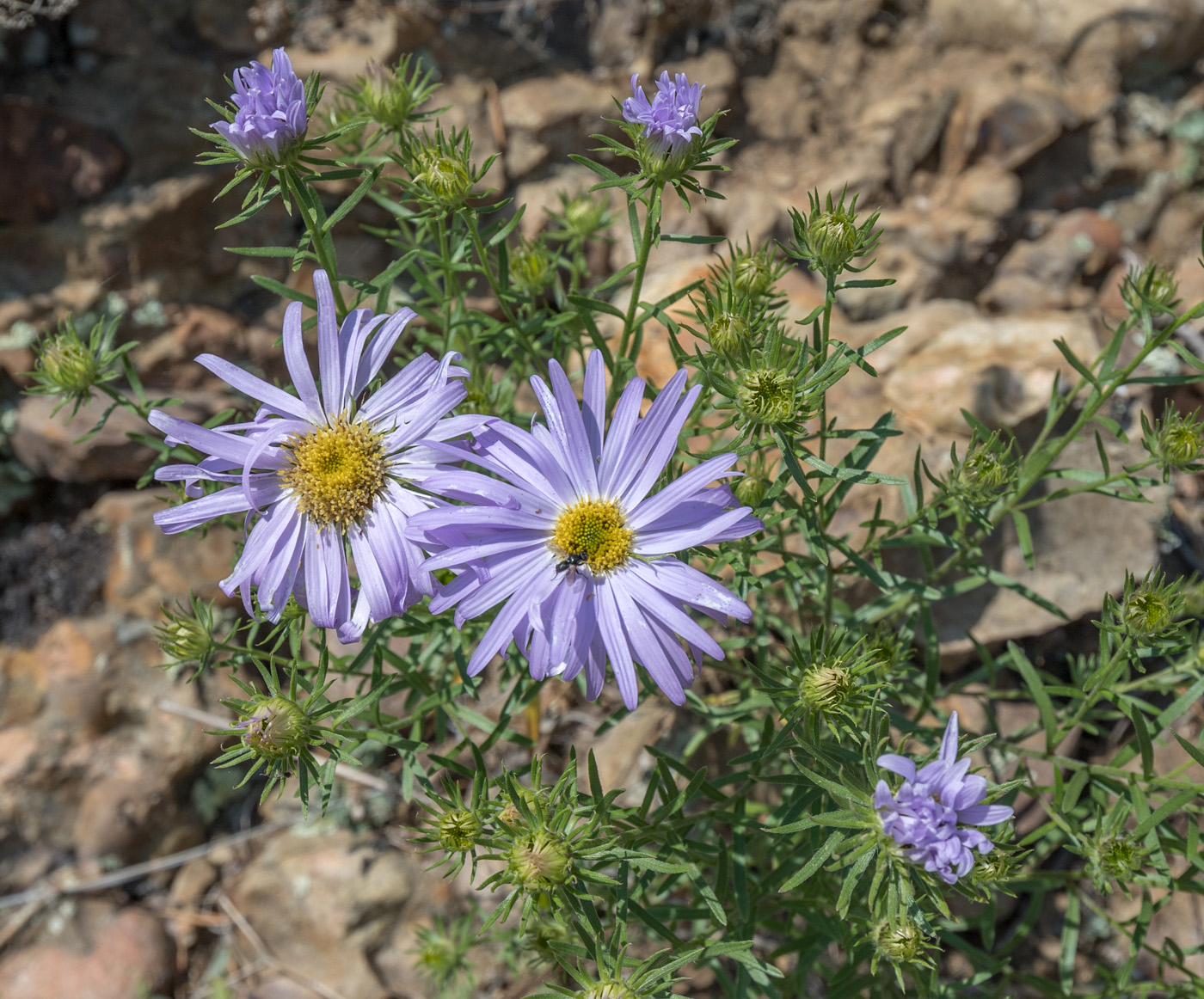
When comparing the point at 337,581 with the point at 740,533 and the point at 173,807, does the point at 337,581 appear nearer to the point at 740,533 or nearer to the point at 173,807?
the point at 740,533

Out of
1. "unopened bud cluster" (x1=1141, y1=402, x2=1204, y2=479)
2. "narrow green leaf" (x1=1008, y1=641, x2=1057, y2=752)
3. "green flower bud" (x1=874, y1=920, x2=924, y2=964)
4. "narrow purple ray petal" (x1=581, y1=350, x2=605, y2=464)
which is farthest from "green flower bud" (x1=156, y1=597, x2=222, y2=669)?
"unopened bud cluster" (x1=1141, y1=402, x2=1204, y2=479)

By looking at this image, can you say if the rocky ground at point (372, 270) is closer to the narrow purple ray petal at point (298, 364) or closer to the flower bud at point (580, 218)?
the flower bud at point (580, 218)

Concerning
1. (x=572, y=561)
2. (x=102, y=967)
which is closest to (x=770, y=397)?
(x=572, y=561)

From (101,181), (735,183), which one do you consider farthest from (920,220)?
(101,181)

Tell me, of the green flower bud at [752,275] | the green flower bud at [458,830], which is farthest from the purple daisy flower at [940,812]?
the green flower bud at [752,275]

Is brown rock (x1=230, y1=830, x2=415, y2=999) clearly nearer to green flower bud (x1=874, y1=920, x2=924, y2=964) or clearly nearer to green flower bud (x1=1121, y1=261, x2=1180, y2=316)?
green flower bud (x1=874, y1=920, x2=924, y2=964)
